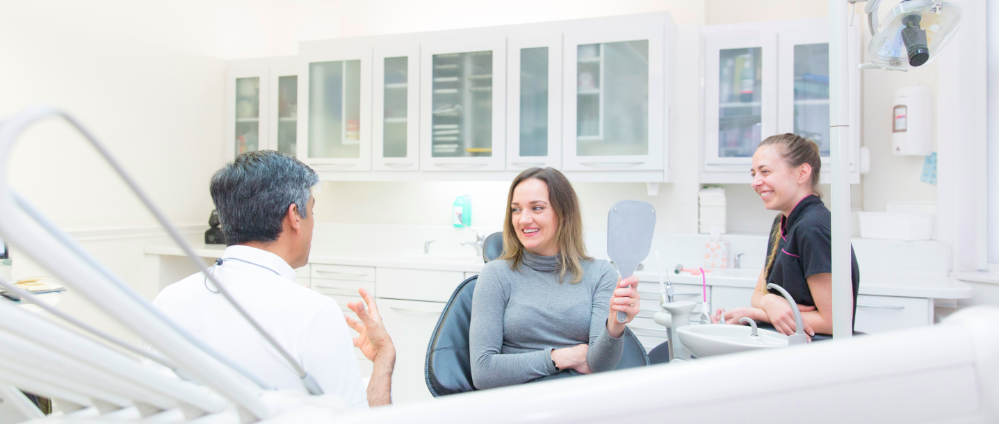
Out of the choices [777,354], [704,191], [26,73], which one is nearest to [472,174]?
[704,191]

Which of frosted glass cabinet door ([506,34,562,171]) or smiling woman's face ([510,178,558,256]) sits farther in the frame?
frosted glass cabinet door ([506,34,562,171])

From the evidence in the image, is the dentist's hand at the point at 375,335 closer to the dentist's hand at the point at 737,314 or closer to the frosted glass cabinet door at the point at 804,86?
the dentist's hand at the point at 737,314

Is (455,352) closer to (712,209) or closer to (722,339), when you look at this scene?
(722,339)

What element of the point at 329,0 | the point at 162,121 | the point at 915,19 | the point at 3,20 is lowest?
the point at 915,19

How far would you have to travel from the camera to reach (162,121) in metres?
3.61

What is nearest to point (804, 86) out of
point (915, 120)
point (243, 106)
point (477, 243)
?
point (915, 120)

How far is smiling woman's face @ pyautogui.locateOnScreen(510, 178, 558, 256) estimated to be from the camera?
66.3 inches

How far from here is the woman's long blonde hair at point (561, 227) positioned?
169cm

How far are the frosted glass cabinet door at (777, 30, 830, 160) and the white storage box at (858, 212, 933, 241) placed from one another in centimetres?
39

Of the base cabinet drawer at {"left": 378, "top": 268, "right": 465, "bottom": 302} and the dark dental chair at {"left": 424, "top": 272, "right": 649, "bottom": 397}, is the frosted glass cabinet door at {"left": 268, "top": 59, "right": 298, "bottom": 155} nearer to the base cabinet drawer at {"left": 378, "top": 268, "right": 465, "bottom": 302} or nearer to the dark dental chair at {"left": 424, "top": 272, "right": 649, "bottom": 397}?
the base cabinet drawer at {"left": 378, "top": 268, "right": 465, "bottom": 302}

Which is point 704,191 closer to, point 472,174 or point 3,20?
point 472,174

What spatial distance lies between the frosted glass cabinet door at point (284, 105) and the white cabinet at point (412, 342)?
5.04 feet

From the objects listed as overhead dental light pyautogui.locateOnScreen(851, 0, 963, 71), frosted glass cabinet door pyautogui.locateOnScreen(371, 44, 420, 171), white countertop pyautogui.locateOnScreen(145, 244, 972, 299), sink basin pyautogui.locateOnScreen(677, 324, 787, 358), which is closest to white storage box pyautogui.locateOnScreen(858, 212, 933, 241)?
white countertop pyautogui.locateOnScreen(145, 244, 972, 299)

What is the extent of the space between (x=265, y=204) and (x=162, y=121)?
2.96 m
